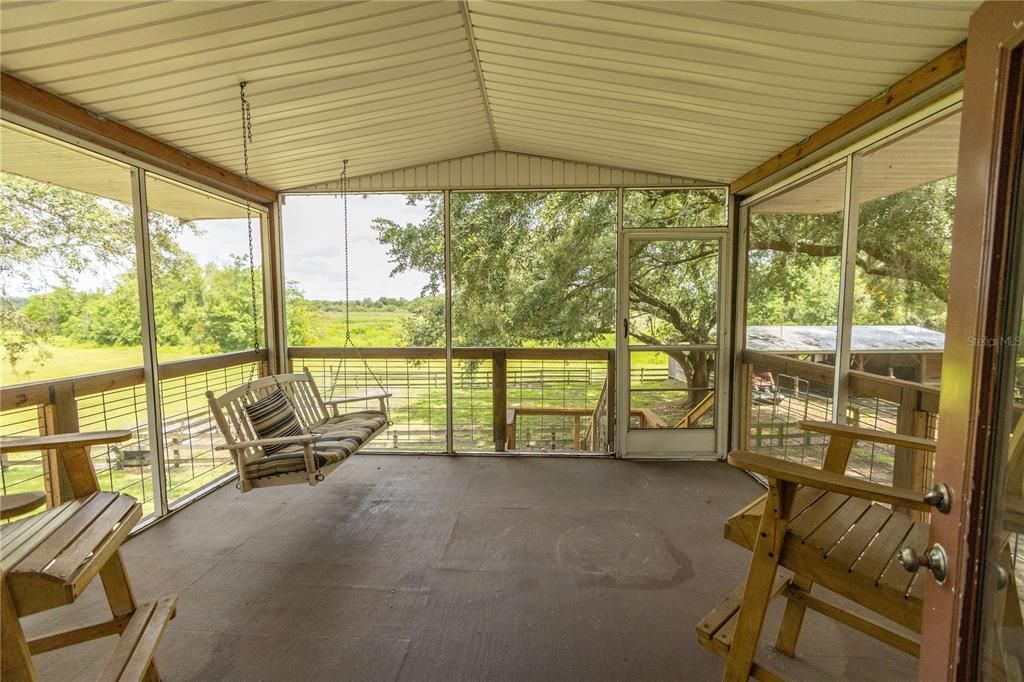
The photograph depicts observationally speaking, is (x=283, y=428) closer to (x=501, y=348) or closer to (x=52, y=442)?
(x=52, y=442)

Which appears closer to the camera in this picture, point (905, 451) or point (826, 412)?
point (905, 451)

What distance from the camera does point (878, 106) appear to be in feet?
7.05

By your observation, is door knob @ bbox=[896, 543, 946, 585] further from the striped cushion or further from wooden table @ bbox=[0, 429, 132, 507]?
the striped cushion

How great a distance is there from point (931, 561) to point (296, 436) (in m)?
2.57

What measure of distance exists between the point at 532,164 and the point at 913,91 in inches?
97.2

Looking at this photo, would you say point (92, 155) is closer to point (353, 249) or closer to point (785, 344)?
point (353, 249)

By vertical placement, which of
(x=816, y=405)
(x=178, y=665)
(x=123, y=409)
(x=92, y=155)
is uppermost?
(x=92, y=155)

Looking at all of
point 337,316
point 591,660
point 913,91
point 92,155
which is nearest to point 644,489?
point 591,660

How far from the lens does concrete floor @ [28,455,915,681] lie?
1690 mm

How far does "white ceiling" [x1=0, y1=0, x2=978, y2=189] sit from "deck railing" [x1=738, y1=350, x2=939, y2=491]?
4.87ft

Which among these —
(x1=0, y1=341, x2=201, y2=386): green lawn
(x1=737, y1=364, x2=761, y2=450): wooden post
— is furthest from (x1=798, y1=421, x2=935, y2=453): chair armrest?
(x1=0, y1=341, x2=201, y2=386): green lawn

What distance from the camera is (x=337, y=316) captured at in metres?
6.56

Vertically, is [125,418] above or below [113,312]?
below

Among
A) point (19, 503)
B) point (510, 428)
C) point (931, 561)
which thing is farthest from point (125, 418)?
point (931, 561)
